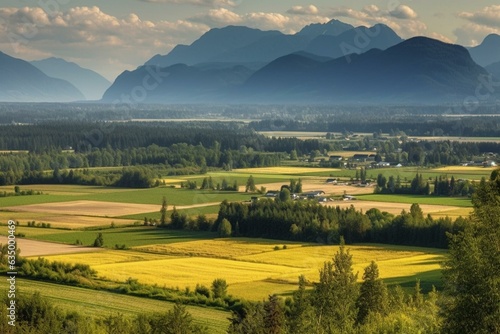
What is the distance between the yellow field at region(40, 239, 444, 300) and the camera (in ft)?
154

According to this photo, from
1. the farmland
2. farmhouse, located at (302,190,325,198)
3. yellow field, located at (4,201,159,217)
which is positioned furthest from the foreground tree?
farmhouse, located at (302,190,325,198)

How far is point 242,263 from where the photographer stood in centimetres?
5359

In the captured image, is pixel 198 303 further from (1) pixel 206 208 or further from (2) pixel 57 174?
(2) pixel 57 174

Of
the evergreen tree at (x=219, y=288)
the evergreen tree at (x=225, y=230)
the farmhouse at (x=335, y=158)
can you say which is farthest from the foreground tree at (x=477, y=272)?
the farmhouse at (x=335, y=158)

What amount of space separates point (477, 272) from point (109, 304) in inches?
925

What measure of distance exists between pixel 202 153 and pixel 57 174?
34.6m

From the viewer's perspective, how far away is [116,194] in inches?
3829

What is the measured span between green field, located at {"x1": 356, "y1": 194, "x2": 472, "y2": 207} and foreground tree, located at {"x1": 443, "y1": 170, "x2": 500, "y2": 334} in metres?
62.7

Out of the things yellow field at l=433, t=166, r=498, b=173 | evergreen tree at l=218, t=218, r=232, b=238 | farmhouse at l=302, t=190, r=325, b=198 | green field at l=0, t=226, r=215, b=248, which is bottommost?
green field at l=0, t=226, r=215, b=248

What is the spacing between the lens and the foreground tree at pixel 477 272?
1973 centimetres

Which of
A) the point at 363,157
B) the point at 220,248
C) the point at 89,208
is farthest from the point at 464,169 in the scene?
the point at 220,248

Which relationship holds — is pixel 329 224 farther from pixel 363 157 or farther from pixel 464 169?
pixel 363 157

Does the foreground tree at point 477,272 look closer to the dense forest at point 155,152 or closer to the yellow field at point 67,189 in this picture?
the yellow field at point 67,189

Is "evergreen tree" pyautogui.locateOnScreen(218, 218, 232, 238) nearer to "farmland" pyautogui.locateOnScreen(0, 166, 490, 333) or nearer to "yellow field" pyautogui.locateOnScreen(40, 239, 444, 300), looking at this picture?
"farmland" pyautogui.locateOnScreen(0, 166, 490, 333)
